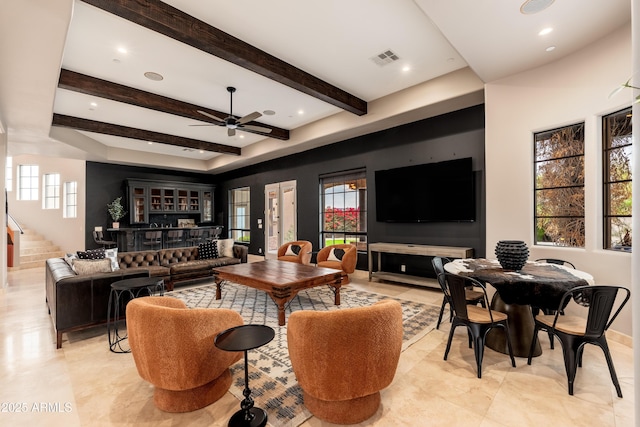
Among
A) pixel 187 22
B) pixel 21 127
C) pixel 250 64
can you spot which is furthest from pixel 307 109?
pixel 21 127

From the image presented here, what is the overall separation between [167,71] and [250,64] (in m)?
1.48

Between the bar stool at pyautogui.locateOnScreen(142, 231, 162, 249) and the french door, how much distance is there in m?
3.20

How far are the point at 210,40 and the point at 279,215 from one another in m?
5.67

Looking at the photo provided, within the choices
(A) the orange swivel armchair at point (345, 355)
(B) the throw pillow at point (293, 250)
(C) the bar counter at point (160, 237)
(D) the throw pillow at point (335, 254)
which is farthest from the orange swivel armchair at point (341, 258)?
(C) the bar counter at point (160, 237)

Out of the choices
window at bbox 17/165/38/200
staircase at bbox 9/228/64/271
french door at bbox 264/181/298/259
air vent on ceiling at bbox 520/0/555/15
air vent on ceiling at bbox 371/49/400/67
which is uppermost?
air vent on ceiling at bbox 371/49/400/67

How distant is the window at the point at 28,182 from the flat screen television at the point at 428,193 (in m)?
10.7

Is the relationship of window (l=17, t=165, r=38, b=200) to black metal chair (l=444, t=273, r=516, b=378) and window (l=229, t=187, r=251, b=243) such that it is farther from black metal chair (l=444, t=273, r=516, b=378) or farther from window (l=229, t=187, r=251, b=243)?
black metal chair (l=444, t=273, r=516, b=378)

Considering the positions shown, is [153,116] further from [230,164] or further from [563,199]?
[563,199]

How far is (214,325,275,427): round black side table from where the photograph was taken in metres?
1.79

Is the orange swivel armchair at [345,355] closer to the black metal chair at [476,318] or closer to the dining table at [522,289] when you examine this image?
the black metal chair at [476,318]

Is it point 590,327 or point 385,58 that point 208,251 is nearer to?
point 385,58

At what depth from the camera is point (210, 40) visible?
3.28m

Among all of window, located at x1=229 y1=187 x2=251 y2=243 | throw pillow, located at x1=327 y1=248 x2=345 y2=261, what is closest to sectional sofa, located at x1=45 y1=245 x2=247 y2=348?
throw pillow, located at x1=327 y1=248 x2=345 y2=261

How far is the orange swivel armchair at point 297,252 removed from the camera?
6.37m
